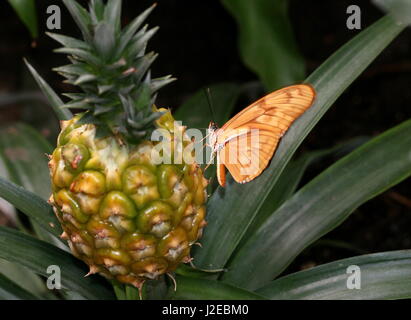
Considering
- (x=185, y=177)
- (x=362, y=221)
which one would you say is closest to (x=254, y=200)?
(x=185, y=177)

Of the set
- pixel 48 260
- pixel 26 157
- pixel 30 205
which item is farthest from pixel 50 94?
pixel 26 157

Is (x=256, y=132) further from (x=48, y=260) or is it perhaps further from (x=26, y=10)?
(x=26, y=10)

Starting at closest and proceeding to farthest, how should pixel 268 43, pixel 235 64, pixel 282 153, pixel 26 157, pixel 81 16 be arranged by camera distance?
pixel 81 16
pixel 282 153
pixel 26 157
pixel 268 43
pixel 235 64

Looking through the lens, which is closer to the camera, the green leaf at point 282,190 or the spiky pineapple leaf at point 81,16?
the spiky pineapple leaf at point 81,16

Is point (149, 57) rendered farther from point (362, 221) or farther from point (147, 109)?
point (362, 221)

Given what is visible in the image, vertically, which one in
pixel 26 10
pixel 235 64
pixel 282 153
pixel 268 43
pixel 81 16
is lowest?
pixel 282 153

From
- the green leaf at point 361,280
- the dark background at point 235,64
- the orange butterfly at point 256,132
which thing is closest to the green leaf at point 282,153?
the orange butterfly at point 256,132

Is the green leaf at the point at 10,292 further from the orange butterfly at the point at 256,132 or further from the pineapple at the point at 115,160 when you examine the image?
the orange butterfly at the point at 256,132
